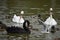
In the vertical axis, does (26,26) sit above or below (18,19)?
below

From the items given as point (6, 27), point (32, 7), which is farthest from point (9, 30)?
point (32, 7)

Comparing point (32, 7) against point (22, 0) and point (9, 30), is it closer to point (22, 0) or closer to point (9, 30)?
point (22, 0)

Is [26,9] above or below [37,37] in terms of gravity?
above

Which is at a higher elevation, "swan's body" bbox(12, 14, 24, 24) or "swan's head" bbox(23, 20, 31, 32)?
"swan's body" bbox(12, 14, 24, 24)

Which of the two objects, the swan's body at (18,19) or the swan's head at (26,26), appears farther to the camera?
the swan's body at (18,19)

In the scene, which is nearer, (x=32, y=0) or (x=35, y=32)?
(x=35, y=32)

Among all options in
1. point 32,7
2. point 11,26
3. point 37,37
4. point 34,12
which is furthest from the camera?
point 32,7

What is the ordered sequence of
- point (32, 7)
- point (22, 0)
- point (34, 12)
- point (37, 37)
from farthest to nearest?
point (22, 0), point (32, 7), point (34, 12), point (37, 37)

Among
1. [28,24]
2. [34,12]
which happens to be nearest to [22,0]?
[34,12]

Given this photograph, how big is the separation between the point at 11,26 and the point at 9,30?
281mm

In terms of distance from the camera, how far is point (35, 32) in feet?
26.5

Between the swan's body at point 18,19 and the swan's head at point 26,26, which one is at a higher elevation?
the swan's body at point 18,19

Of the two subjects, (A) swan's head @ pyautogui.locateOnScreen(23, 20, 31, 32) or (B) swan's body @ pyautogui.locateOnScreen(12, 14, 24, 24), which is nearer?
(A) swan's head @ pyautogui.locateOnScreen(23, 20, 31, 32)

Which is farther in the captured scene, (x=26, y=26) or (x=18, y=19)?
(x=18, y=19)
